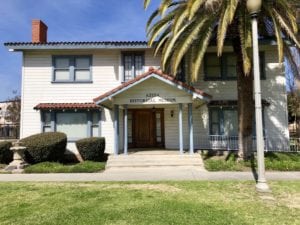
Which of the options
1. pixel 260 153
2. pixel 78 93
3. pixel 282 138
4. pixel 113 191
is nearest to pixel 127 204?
pixel 113 191

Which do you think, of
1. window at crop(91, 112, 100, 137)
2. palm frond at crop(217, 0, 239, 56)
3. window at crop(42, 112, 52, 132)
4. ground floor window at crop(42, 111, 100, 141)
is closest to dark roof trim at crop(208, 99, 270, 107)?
palm frond at crop(217, 0, 239, 56)

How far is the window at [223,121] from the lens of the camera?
637 inches

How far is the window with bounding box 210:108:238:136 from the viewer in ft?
53.1

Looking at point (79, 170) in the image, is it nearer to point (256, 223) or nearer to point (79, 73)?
point (79, 73)

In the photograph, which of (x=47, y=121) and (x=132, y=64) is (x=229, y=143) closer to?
(x=132, y=64)

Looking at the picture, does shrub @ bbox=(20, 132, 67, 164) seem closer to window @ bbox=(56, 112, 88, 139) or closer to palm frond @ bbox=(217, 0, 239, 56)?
window @ bbox=(56, 112, 88, 139)

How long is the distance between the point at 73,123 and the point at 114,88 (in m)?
3.12

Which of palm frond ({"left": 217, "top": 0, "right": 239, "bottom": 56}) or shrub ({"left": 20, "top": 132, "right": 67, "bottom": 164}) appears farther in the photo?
shrub ({"left": 20, "top": 132, "right": 67, "bottom": 164})

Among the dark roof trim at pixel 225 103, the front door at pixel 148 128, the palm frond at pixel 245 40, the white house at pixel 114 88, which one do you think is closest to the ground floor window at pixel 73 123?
the white house at pixel 114 88

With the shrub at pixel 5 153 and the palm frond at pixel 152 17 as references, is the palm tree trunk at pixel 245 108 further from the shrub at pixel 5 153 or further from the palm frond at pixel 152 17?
the shrub at pixel 5 153

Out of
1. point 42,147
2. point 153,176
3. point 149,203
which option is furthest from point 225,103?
point 149,203

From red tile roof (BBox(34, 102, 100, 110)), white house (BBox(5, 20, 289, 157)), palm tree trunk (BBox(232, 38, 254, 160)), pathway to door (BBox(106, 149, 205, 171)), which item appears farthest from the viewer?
white house (BBox(5, 20, 289, 157))

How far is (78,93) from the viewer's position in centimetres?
1633

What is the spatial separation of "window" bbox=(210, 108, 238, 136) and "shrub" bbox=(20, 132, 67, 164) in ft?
27.6
